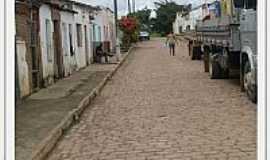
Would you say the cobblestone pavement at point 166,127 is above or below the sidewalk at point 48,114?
below

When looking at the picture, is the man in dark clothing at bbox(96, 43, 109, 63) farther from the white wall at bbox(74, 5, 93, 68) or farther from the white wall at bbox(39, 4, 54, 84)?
the white wall at bbox(39, 4, 54, 84)

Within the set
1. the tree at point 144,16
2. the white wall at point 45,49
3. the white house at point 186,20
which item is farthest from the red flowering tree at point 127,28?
the white wall at point 45,49

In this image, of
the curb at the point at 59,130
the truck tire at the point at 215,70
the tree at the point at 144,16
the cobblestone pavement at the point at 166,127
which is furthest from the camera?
the tree at the point at 144,16

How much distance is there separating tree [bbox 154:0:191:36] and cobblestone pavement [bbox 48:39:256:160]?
164ft

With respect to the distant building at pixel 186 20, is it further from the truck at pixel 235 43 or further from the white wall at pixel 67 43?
the truck at pixel 235 43

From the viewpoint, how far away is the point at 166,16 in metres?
65.2

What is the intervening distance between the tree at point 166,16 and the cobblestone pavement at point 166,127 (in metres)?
50.1

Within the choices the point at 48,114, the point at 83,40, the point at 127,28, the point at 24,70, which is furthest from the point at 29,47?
the point at 127,28

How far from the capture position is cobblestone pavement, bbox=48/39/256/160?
600 centimetres

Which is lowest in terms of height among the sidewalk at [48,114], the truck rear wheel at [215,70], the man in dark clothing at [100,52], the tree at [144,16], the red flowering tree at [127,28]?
the sidewalk at [48,114]

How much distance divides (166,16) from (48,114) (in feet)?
188

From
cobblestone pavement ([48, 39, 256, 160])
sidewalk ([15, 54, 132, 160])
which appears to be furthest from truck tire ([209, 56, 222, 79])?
sidewalk ([15, 54, 132, 160])

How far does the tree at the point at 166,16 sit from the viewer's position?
6279 centimetres

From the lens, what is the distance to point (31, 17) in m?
12.7
